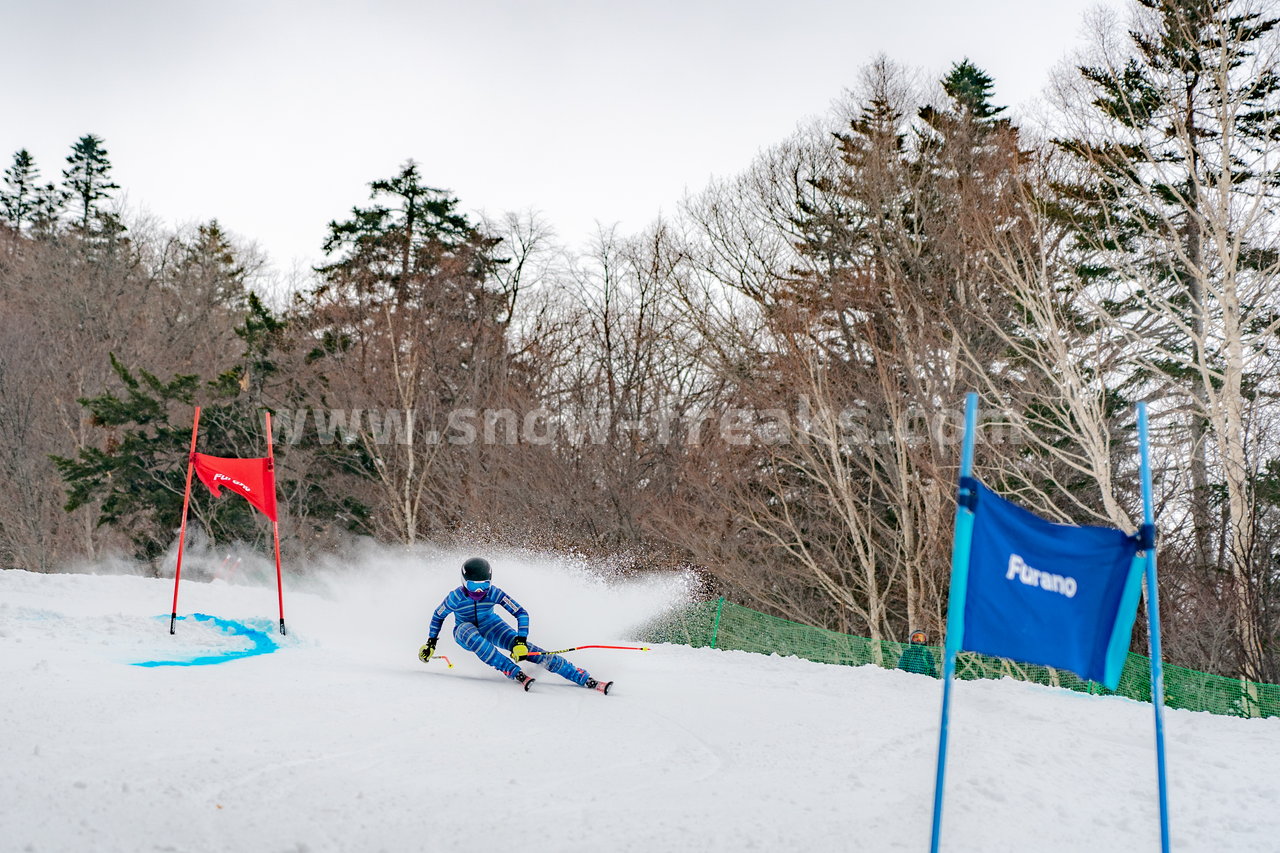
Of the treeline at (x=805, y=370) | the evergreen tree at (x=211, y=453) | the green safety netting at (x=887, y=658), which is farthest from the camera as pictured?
the evergreen tree at (x=211, y=453)

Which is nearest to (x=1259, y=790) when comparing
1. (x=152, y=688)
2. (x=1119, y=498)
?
(x=152, y=688)

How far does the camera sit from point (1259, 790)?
6211mm

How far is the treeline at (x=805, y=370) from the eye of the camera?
15070 millimetres

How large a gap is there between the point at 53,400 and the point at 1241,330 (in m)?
38.3

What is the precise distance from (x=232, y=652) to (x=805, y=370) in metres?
13.3

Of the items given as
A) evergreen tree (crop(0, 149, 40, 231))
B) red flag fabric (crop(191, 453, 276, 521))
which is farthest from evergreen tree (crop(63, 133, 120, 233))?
red flag fabric (crop(191, 453, 276, 521))

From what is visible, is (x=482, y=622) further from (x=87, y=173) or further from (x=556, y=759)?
(x=87, y=173)

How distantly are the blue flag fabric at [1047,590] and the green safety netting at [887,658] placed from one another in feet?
12.8

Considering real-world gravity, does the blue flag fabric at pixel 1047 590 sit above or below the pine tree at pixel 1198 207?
below

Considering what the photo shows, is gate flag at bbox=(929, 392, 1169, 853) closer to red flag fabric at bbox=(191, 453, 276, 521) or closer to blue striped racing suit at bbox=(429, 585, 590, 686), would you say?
blue striped racing suit at bbox=(429, 585, 590, 686)

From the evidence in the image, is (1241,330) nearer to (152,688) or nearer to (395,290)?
(152,688)

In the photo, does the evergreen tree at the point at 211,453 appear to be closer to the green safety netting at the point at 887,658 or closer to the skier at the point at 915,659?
the green safety netting at the point at 887,658

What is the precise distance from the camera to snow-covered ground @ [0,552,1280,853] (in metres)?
4.86

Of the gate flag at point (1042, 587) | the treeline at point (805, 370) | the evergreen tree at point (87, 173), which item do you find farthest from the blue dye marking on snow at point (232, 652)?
the evergreen tree at point (87, 173)
